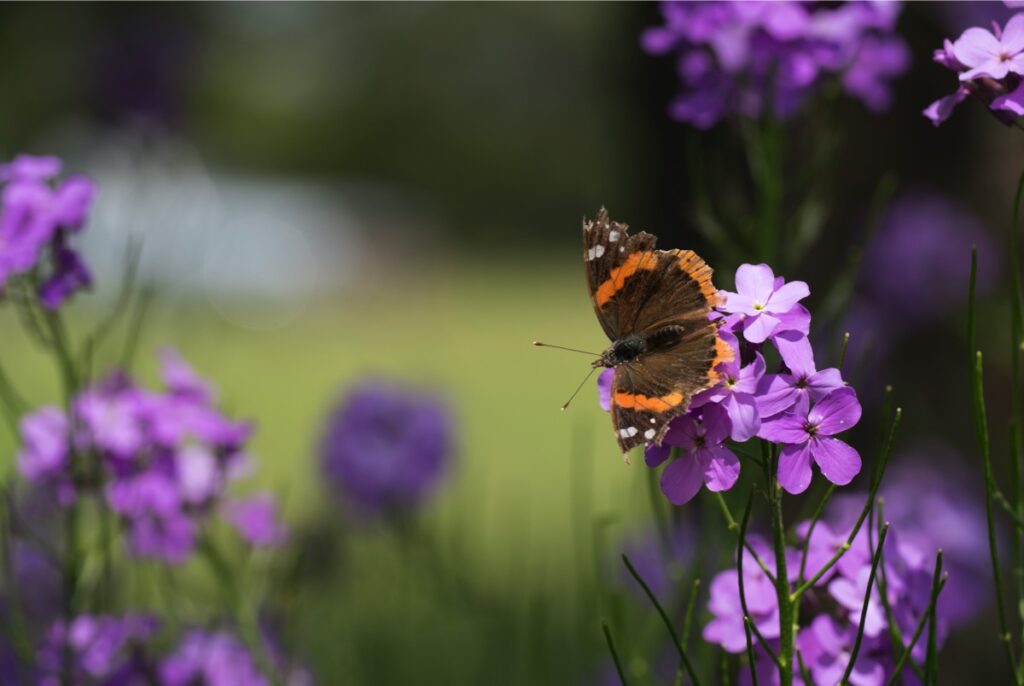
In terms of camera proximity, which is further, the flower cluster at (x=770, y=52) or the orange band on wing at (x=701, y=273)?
the flower cluster at (x=770, y=52)

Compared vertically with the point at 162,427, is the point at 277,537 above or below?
below

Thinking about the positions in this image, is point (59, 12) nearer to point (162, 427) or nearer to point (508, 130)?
point (508, 130)

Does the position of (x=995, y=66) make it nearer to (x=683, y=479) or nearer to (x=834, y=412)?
(x=834, y=412)

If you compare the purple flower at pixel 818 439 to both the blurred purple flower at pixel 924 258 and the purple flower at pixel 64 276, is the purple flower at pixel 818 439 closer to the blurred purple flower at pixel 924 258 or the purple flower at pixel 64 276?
the purple flower at pixel 64 276

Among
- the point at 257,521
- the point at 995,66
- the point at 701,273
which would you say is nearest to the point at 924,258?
the point at 257,521

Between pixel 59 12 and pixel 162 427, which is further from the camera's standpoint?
pixel 59 12

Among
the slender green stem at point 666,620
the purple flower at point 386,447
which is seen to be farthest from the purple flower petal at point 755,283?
the purple flower at point 386,447

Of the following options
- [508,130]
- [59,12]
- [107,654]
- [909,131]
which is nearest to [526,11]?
[508,130]
